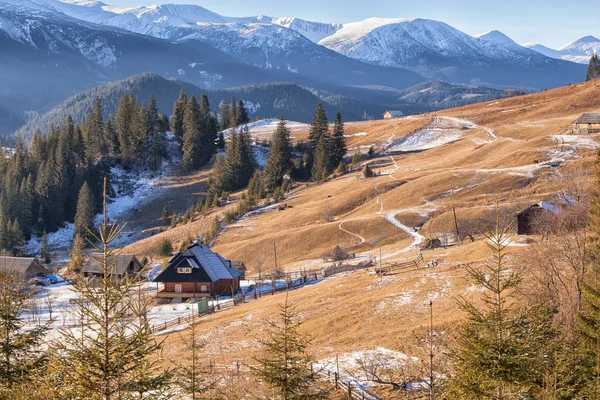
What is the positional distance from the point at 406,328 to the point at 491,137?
9147 cm

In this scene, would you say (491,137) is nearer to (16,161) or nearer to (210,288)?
(210,288)

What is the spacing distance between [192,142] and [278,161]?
98.2ft

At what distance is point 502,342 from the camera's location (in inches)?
578

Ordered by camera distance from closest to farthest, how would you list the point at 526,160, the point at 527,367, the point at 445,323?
the point at 527,367, the point at 445,323, the point at 526,160

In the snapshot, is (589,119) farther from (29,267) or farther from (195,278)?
(29,267)

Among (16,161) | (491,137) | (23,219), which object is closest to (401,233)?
(491,137)

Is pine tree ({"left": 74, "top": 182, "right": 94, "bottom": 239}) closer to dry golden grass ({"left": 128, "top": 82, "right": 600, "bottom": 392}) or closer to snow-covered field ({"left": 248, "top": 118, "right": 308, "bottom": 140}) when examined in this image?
dry golden grass ({"left": 128, "top": 82, "right": 600, "bottom": 392})

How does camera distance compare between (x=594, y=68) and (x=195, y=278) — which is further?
(x=594, y=68)

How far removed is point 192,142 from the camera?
138 m

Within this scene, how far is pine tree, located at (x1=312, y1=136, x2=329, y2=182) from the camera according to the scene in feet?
380

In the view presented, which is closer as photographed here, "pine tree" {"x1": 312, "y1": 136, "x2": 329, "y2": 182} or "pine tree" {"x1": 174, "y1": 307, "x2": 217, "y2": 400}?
"pine tree" {"x1": 174, "y1": 307, "x2": 217, "y2": 400}

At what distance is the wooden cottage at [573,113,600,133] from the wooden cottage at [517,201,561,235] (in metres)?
53.2

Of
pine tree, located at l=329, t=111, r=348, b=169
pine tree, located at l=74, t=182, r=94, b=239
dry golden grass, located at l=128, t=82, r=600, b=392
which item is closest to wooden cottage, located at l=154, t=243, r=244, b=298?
dry golden grass, located at l=128, t=82, r=600, b=392

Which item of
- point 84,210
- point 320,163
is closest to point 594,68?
point 320,163
